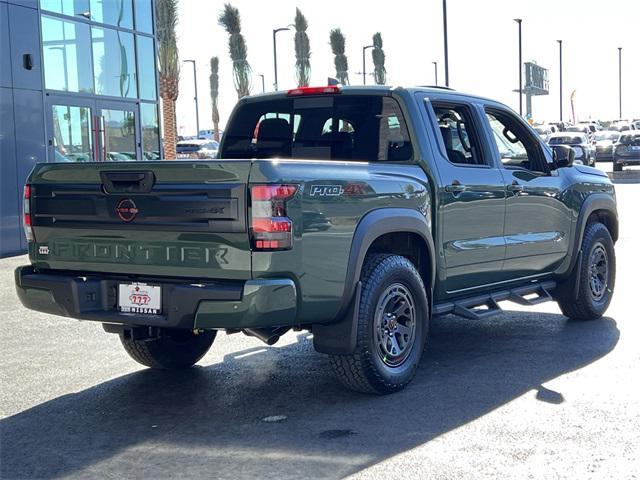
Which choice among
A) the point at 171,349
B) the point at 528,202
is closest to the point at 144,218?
the point at 171,349

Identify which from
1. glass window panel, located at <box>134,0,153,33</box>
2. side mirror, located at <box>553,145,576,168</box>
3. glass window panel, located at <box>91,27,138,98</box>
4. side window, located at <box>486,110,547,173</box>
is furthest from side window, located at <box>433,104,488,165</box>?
glass window panel, located at <box>134,0,153,33</box>

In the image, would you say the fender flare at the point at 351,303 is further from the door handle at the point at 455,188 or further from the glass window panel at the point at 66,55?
the glass window panel at the point at 66,55

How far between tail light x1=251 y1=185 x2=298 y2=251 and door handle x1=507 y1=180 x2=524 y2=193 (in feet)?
8.44

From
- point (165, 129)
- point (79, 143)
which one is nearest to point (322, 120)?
point (79, 143)

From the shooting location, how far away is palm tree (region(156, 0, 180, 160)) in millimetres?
31250

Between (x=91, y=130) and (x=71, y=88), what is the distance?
3.20 feet

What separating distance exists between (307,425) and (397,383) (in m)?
0.83

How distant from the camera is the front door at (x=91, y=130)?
16797 millimetres

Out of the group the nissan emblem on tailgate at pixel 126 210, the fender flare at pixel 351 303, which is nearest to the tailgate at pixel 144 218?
the nissan emblem on tailgate at pixel 126 210

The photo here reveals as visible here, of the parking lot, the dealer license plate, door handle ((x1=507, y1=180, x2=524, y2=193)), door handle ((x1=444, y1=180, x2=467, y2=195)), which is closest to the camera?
the parking lot

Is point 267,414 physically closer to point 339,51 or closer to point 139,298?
point 139,298

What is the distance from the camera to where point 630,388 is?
5.69 metres

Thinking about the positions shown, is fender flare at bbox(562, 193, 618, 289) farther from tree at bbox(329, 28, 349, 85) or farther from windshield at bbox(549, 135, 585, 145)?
tree at bbox(329, 28, 349, 85)

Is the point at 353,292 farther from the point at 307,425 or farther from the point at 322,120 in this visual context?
the point at 322,120
